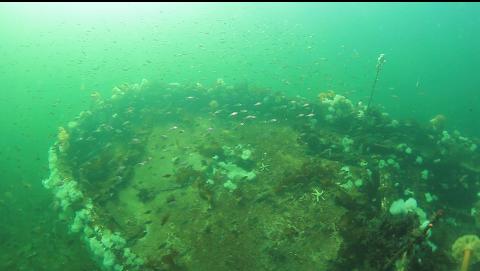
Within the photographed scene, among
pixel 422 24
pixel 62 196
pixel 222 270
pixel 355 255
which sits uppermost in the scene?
pixel 355 255

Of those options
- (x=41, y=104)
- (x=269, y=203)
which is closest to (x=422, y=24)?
(x=41, y=104)

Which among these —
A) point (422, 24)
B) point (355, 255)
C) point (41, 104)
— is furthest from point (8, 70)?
point (422, 24)

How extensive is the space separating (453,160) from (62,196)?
48.3 ft

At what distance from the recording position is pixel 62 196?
37.6 ft

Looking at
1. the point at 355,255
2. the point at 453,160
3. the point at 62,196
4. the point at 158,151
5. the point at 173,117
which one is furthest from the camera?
the point at 173,117

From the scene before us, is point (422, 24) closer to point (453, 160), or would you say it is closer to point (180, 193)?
point (453, 160)

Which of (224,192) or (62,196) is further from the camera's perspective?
(62,196)

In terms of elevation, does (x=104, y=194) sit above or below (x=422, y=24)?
above

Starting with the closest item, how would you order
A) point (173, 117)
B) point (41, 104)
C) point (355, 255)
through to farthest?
point (355, 255) → point (173, 117) → point (41, 104)

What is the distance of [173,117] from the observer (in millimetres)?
16250

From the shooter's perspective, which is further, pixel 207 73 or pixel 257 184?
pixel 207 73

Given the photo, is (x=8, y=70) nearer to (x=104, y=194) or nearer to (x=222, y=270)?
(x=104, y=194)

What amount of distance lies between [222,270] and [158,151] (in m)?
7.05

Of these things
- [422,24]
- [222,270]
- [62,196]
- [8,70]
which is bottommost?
[8,70]
